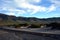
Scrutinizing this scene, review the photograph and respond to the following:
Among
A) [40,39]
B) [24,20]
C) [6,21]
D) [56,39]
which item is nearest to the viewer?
[56,39]

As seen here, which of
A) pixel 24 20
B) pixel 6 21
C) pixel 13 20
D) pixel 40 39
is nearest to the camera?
pixel 40 39

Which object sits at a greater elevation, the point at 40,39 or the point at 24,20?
the point at 40,39

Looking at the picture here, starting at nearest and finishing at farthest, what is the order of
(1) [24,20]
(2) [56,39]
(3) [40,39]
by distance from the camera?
1. (2) [56,39]
2. (3) [40,39]
3. (1) [24,20]

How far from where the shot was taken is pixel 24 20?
237 ft

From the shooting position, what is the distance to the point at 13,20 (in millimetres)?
84500

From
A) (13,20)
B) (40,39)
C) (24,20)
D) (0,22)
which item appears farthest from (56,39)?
(0,22)

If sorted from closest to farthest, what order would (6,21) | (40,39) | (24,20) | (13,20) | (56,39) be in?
1. (56,39)
2. (40,39)
3. (24,20)
4. (13,20)
5. (6,21)

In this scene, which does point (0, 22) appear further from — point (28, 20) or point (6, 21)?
point (28, 20)

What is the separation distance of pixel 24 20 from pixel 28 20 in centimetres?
191

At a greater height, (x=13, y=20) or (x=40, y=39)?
(x=40, y=39)

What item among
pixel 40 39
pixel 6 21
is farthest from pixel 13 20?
pixel 40 39

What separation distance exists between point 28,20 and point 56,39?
58072 millimetres

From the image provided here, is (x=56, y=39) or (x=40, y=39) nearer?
(x=56, y=39)

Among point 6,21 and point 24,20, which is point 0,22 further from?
point 24,20
